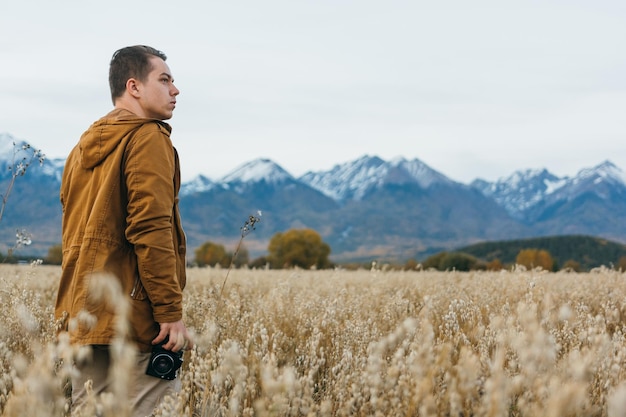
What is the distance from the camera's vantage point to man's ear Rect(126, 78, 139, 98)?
11.5 ft

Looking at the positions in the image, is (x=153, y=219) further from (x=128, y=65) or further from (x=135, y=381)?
(x=128, y=65)

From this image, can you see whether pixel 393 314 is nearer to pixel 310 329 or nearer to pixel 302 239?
pixel 310 329

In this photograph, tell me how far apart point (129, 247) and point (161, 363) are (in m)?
0.69

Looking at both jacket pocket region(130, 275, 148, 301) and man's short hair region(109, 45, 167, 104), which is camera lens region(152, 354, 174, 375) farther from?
man's short hair region(109, 45, 167, 104)

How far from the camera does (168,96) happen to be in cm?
355

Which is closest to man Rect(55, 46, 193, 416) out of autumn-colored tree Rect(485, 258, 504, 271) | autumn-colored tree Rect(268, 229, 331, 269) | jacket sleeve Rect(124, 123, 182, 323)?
jacket sleeve Rect(124, 123, 182, 323)

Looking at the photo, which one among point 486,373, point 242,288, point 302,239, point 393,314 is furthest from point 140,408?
point 302,239

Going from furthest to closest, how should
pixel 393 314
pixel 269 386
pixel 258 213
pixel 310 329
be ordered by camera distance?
pixel 393 314, pixel 310 329, pixel 258 213, pixel 269 386

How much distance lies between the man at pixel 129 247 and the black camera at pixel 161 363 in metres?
0.04

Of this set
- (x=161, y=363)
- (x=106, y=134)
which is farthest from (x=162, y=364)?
(x=106, y=134)

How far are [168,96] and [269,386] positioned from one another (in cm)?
239

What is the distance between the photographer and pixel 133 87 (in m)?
Answer: 3.53

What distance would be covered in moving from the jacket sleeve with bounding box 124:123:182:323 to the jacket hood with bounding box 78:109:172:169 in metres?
0.10

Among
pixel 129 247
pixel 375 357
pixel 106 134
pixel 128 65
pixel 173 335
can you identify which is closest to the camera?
pixel 375 357
